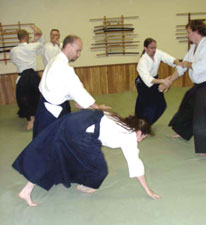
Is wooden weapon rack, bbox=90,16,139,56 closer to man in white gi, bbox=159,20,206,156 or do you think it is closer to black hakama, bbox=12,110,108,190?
man in white gi, bbox=159,20,206,156

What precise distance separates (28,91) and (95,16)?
8.23ft

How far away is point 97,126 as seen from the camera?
1764mm

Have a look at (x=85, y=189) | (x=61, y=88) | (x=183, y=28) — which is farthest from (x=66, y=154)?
(x=183, y=28)

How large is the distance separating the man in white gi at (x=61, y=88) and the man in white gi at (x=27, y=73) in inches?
67.6

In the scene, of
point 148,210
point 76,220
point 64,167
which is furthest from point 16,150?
point 148,210

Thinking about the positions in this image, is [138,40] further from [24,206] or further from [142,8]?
[24,206]

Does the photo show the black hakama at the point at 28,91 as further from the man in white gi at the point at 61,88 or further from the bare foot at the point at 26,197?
the bare foot at the point at 26,197

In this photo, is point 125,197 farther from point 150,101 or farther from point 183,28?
point 183,28

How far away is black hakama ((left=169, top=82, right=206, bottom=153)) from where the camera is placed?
101 inches

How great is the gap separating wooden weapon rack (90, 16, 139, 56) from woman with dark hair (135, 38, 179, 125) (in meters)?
2.33

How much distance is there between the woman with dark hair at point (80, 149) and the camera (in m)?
1.73

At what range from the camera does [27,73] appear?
3855 mm

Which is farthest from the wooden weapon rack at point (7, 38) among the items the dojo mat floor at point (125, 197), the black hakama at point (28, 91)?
the dojo mat floor at point (125, 197)

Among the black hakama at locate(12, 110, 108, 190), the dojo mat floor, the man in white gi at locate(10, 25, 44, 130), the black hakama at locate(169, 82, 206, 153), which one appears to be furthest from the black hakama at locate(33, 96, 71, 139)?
the man in white gi at locate(10, 25, 44, 130)
